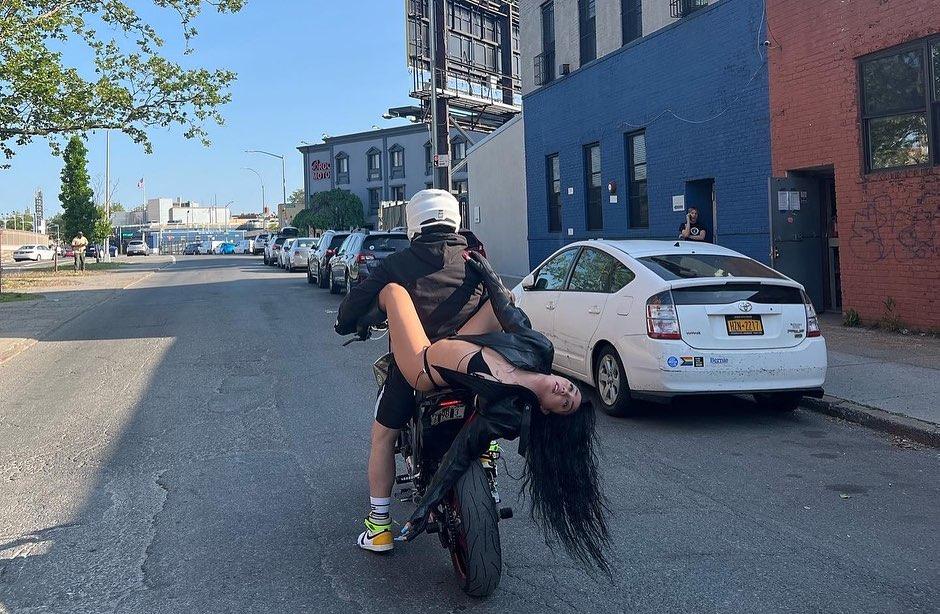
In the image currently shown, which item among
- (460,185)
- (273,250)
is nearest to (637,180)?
(460,185)

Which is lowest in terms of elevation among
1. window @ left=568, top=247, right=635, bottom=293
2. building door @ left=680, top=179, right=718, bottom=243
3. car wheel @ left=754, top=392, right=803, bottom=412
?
car wheel @ left=754, top=392, right=803, bottom=412

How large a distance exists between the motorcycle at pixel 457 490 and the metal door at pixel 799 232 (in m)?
10.9

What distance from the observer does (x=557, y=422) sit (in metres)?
4.00

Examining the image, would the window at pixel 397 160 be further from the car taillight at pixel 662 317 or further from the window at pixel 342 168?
the car taillight at pixel 662 317

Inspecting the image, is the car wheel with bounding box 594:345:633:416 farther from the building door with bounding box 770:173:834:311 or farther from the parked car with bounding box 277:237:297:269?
the parked car with bounding box 277:237:297:269

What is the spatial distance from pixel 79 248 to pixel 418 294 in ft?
132

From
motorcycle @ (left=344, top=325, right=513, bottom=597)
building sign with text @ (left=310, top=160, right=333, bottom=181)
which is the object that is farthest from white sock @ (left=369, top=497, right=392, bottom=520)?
building sign with text @ (left=310, top=160, right=333, bottom=181)

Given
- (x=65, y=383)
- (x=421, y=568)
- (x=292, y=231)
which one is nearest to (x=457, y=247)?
(x=421, y=568)

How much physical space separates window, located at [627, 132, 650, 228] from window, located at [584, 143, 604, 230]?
1492mm

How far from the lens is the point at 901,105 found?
12109 mm

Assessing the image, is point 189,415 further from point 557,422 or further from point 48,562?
point 557,422

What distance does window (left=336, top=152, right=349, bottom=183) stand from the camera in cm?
7625

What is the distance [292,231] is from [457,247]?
50785 mm

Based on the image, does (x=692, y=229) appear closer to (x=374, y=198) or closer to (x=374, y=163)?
(x=374, y=198)
